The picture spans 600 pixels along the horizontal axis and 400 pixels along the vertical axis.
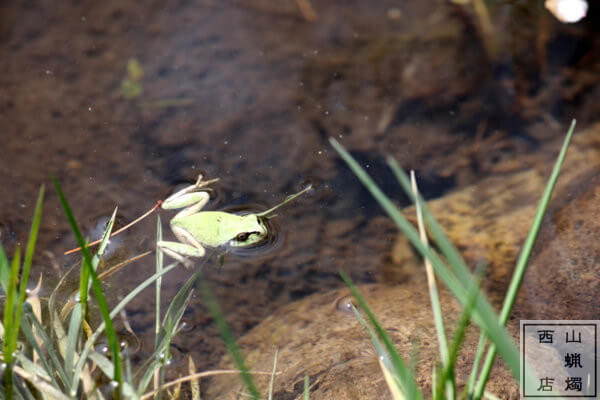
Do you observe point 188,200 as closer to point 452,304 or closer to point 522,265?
point 452,304

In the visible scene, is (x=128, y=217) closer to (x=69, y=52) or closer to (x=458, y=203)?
(x=69, y=52)

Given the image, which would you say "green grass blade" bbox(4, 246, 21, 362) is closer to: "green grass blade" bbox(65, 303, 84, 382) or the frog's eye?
"green grass blade" bbox(65, 303, 84, 382)

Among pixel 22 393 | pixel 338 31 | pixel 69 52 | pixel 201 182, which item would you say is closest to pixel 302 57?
pixel 338 31

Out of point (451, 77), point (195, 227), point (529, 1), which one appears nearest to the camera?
point (195, 227)

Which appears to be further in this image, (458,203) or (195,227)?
(458,203)

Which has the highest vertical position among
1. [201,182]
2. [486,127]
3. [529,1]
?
[529,1]

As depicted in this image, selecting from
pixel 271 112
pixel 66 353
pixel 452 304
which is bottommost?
pixel 66 353

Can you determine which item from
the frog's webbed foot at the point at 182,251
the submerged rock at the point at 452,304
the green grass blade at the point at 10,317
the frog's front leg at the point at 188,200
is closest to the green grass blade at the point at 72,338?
the green grass blade at the point at 10,317

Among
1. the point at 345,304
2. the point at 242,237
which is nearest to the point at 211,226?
the point at 242,237
